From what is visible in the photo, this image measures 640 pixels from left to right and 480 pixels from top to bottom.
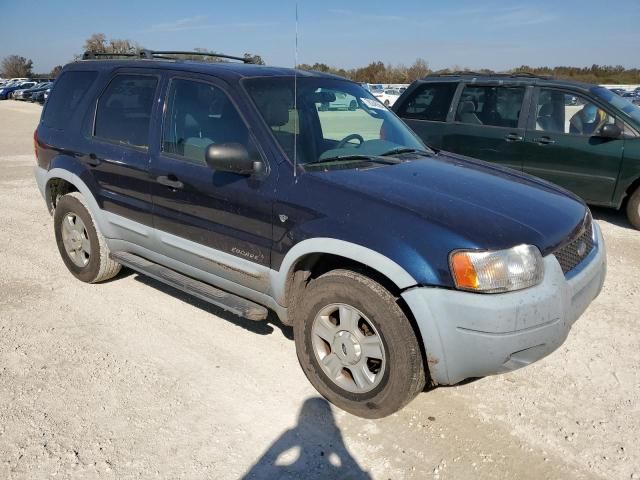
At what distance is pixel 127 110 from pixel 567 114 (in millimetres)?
5467

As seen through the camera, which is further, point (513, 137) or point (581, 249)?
point (513, 137)

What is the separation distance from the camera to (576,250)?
120 inches

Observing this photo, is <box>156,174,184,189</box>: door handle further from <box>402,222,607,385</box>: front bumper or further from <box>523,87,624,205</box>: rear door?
<box>523,87,624,205</box>: rear door

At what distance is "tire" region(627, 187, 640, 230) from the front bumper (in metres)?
4.63

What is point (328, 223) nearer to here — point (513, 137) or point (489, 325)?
point (489, 325)

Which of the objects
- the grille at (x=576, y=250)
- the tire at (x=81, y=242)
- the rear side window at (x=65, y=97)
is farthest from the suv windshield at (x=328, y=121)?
the tire at (x=81, y=242)

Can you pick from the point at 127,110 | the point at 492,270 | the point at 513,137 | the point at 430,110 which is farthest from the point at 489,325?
the point at 430,110

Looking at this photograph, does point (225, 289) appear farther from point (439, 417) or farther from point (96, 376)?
point (439, 417)

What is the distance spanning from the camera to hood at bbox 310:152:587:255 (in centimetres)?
270

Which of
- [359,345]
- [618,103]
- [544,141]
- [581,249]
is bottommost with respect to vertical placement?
[359,345]

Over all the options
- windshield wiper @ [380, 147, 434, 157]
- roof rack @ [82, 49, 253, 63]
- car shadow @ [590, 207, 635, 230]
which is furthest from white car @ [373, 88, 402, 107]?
windshield wiper @ [380, 147, 434, 157]

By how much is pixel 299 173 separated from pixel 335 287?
712 millimetres

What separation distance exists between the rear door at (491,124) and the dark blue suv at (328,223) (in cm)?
335

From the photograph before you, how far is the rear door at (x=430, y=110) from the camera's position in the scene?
7.67m
